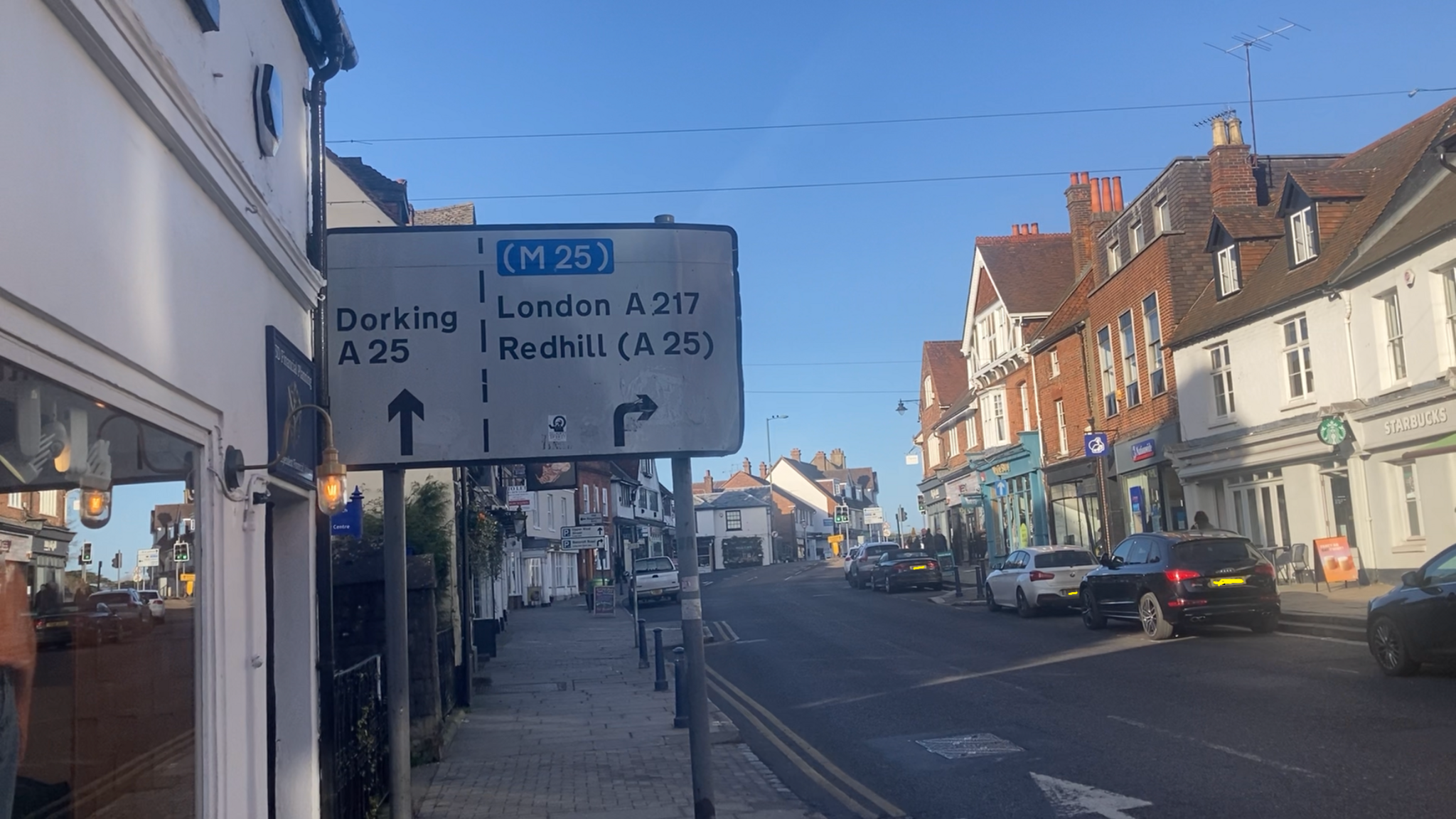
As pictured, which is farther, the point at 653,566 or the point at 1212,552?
the point at 653,566

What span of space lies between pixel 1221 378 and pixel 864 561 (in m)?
18.3

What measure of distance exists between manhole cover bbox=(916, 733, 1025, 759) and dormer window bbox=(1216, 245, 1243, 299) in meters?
19.2

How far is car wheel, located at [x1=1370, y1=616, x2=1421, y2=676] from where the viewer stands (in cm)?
1133

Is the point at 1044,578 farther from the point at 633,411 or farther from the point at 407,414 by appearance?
the point at 407,414

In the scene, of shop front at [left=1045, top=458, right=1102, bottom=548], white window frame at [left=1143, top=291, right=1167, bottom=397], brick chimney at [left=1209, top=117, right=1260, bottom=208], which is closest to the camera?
brick chimney at [left=1209, top=117, right=1260, bottom=208]

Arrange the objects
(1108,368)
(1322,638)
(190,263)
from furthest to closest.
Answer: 1. (1108,368)
2. (1322,638)
3. (190,263)

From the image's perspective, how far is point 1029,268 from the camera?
42375mm

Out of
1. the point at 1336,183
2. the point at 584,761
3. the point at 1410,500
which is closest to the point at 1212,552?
the point at 1410,500

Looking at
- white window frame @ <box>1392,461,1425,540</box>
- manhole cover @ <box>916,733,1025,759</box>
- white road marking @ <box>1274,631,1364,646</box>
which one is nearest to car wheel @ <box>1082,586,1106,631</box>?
white road marking @ <box>1274,631,1364,646</box>

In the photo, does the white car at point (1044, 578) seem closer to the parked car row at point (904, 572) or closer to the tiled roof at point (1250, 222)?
the tiled roof at point (1250, 222)

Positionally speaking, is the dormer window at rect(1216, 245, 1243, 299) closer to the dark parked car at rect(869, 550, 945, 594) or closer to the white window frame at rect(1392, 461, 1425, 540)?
the white window frame at rect(1392, 461, 1425, 540)

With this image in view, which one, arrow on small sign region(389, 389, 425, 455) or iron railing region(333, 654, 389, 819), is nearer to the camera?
arrow on small sign region(389, 389, 425, 455)

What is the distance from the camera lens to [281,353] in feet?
18.4

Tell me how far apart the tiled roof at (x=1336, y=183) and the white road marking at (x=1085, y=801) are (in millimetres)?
19279
